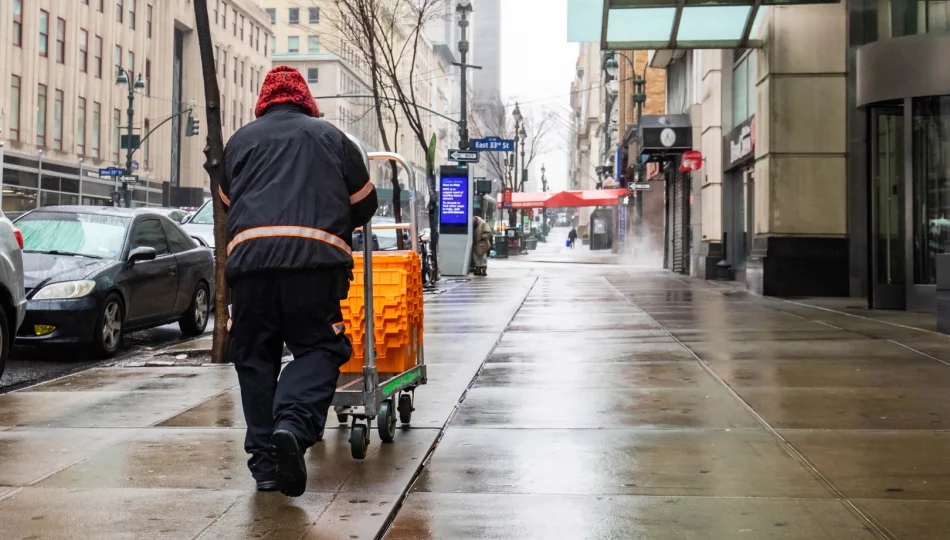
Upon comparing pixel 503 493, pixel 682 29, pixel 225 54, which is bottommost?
pixel 503 493

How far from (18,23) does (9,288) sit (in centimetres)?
4312

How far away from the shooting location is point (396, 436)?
627cm

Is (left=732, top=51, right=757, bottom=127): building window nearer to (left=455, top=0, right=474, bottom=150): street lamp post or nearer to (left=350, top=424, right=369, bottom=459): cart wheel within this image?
(left=455, top=0, right=474, bottom=150): street lamp post

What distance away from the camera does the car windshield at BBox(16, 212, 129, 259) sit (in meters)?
11.6

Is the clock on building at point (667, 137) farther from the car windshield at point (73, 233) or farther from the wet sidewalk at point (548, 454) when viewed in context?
the car windshield at point (73, 233)

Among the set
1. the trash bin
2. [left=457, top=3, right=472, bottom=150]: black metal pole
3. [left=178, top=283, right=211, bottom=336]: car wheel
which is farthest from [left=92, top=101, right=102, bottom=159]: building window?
[left=178, top=283, right=211, bottom=336]: car wheel

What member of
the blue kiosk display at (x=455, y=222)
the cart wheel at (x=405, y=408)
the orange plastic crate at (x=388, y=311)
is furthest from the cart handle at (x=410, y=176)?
the blue kiosk display at (x=455, y=222)

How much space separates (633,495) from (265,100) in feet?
8.08

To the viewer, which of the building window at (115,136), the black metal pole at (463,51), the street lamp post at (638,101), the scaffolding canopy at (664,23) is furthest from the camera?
the building window at (115,136)

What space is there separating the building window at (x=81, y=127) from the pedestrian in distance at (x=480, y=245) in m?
30.5

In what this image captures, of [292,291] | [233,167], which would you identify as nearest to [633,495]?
[292,291]

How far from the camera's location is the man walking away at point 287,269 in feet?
15.3

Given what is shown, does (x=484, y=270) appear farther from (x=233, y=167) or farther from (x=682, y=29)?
(x=233, y=167)

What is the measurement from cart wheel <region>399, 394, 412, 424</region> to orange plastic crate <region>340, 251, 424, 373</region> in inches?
12.3
